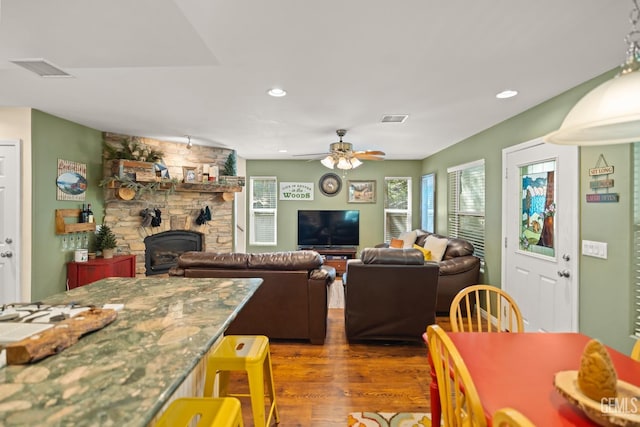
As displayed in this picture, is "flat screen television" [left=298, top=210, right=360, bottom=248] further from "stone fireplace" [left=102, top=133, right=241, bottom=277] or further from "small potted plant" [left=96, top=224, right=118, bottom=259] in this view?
"small potted plant" [left=96, top=224, right=118, bottom=259]

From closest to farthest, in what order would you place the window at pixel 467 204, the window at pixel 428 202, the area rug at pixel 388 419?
1. the area rug at pixel 388 419
2. the window at pixel 467 204
3. the window at pixel 428 202

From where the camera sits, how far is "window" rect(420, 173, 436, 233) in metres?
6.10

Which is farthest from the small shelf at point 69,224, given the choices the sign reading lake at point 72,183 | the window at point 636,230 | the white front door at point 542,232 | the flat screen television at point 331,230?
the window at point 636,230

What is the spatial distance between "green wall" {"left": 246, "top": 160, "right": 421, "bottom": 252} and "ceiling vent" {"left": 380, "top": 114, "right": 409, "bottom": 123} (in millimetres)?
3124

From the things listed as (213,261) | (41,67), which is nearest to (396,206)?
(213,261)

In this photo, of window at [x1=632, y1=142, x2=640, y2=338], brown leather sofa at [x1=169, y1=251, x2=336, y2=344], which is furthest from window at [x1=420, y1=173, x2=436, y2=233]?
window at [x1=632, y1=142, x2=640, y2=338]

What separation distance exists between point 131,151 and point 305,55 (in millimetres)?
3753

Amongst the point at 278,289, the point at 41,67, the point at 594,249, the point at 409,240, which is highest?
the point at 41,67

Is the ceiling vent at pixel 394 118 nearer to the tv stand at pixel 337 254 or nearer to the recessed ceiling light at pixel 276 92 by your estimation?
the recessed ceiling light at pixel 276 92

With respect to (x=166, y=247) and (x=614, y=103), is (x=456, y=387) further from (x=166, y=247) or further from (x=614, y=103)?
(x=166, y=247)

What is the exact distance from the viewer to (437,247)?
4.70 m

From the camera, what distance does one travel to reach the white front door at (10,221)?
333 cm

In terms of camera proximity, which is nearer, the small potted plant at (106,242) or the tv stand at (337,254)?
the small potted plant at (106,242)

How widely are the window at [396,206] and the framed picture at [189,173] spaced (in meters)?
4.11
